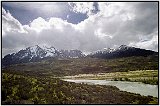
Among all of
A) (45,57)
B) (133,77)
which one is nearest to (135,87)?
(133,77)

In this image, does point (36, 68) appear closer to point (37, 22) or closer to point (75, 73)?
point (75, 73)

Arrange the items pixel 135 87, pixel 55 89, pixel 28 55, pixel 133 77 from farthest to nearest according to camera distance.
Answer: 1. pixel 133 77
2. pixel 28 55
3. pixel 135 87
4. pixel 55 89

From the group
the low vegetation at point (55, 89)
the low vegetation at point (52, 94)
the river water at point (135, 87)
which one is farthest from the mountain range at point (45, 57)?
the river water at point (135, 87)

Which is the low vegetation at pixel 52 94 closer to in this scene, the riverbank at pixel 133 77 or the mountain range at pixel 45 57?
the mountain range at pixel 45 57

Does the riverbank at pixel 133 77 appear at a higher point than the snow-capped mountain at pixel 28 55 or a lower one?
lower

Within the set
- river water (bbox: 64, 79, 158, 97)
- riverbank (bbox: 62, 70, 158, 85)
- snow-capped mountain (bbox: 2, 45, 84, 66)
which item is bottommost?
river water (bbox: 64, 79, 158, 97)

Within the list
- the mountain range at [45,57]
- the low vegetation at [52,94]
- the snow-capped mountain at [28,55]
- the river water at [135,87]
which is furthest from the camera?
the mountain range at [45,57]

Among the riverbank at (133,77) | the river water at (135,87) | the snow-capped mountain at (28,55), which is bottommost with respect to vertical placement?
the river water at (135,87)

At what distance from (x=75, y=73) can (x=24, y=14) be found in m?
4.13

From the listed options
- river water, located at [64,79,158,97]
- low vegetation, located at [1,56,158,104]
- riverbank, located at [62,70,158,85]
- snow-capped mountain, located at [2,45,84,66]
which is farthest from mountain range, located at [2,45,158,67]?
river water, located at [64,79,158,97]

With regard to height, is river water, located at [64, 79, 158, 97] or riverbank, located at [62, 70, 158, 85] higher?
riverbank, located at [62, 70, 158, 85]

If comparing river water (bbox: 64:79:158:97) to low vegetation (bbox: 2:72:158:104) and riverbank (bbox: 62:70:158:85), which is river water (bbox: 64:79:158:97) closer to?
riverbank (bbox: 62:70:158:85)

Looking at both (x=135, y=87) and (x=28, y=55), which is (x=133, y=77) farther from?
(x=28, y=55)

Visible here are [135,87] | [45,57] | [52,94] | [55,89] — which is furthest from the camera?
[45,57]
